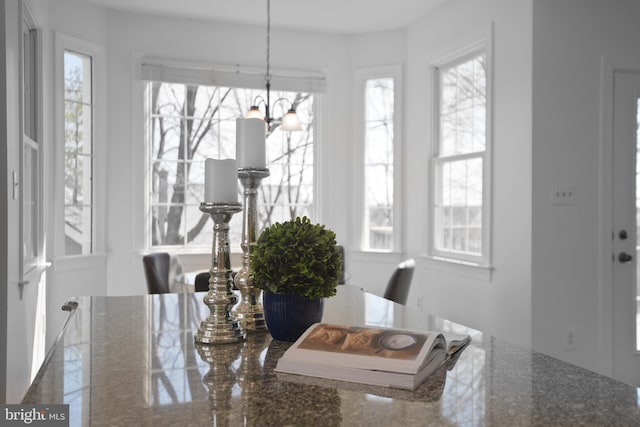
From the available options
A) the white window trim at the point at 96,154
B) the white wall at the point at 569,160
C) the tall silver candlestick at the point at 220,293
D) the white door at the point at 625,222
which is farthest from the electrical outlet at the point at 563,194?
the white window trim at the point at 96,154

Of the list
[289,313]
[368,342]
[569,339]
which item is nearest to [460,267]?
[569,339]

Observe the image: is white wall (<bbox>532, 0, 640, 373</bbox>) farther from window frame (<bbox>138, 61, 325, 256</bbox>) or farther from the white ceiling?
window frame (<bbox>138, 61, 325, 256</bbox>)

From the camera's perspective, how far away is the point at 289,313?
4.14ft

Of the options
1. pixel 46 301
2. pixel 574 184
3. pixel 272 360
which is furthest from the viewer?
pixel 46 301

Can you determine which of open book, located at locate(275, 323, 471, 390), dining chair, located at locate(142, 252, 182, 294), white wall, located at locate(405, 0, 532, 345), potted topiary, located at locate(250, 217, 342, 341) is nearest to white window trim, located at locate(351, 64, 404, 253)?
white wall, located at locate(405, 0, 532, 345)

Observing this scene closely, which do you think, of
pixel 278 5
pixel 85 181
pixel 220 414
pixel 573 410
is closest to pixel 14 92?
pixel 85 181

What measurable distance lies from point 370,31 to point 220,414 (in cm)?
466

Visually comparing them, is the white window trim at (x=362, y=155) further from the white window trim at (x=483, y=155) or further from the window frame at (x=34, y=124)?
the window frame at (x=34, y=124)

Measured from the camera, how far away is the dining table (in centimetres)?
84

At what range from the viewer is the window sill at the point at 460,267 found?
3875 mm

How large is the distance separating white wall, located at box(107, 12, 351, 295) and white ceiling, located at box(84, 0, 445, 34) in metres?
0.12

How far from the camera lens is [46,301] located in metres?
3.95

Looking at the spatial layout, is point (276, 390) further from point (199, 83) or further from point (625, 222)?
point (199, 83)

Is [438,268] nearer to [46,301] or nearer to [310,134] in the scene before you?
[310,134]
